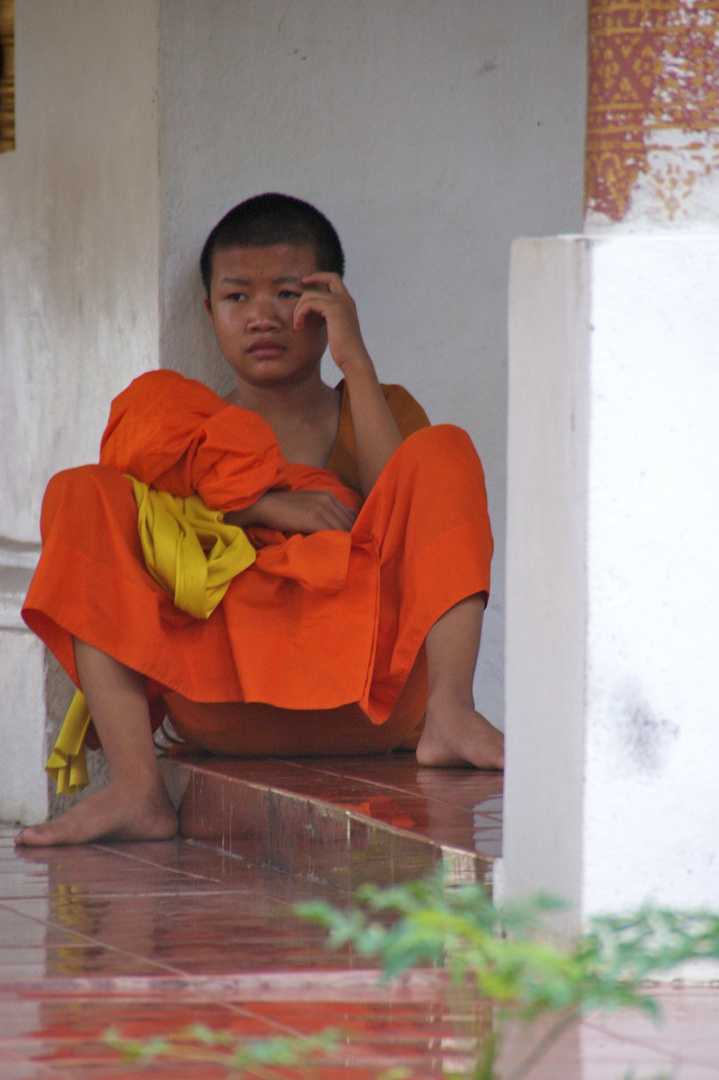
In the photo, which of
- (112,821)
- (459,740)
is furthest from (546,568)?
(112,821)

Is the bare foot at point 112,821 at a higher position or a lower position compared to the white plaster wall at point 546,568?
lower

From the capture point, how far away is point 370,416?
380 cm

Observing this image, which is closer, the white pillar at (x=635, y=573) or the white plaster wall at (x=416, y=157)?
the white pillar at (x=635, y=573)

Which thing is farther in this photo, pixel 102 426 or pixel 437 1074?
pixel 102 426

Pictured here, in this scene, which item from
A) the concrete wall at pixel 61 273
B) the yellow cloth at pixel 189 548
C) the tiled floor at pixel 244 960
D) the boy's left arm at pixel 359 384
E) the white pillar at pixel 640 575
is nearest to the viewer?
the tiled floor at pixel 244 960

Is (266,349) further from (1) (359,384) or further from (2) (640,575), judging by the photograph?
(2) (640,575)

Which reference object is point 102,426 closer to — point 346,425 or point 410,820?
point 346,425

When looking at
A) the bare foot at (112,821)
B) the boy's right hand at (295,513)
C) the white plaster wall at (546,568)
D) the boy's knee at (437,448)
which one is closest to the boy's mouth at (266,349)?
the boy's right hand at (295,513)

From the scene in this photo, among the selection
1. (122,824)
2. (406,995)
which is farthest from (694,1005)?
(122,824)

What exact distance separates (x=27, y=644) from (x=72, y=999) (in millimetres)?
1980

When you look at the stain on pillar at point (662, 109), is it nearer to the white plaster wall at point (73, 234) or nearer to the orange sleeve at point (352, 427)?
the orange sleeve at point (352, 427)

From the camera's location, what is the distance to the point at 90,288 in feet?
14.3

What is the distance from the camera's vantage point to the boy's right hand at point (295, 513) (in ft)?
11.8

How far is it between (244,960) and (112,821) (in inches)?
44.4
